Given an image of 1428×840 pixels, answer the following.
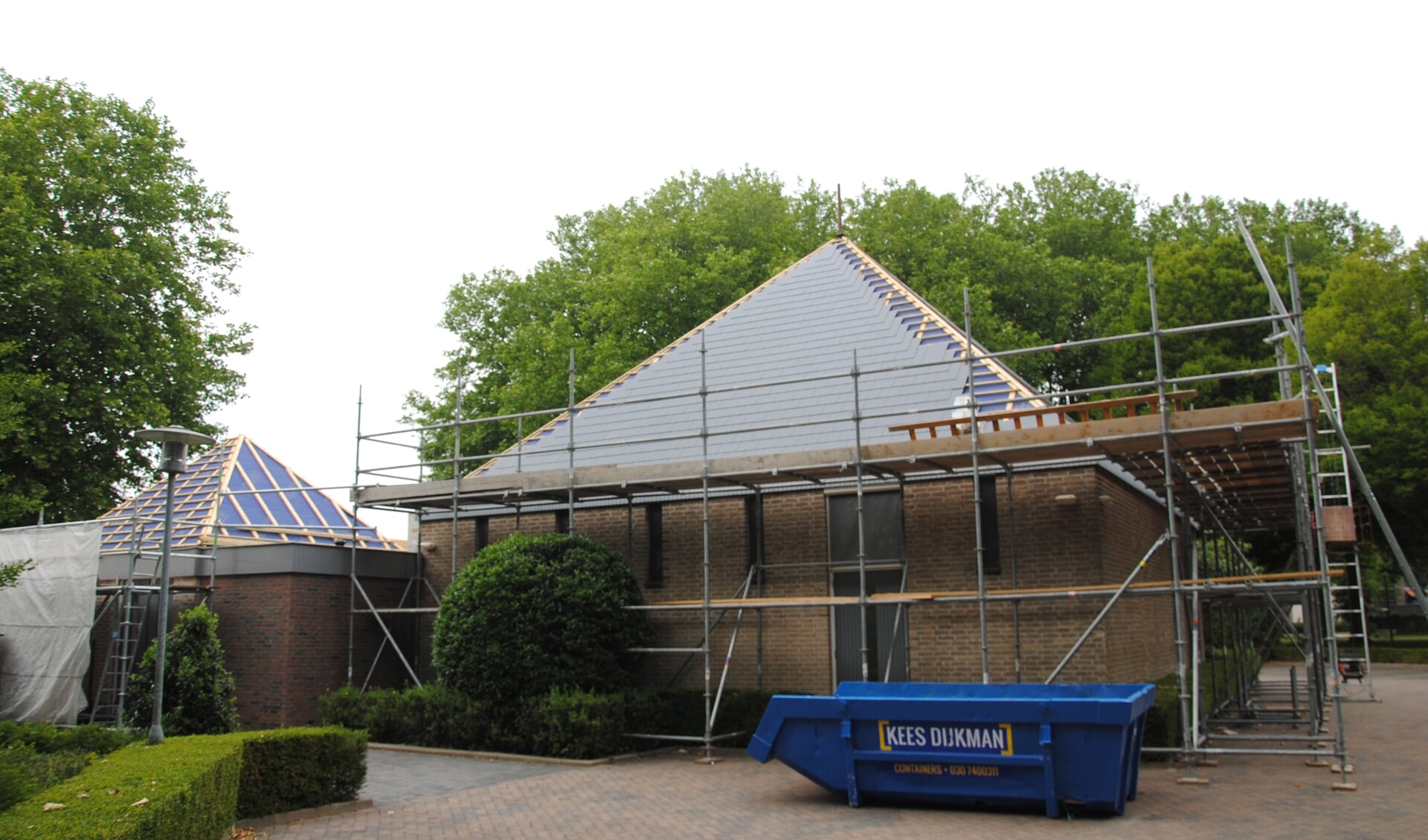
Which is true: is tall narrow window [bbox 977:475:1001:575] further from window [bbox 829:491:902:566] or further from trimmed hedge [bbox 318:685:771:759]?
trimmed hedge [bbox 318:685:771:759]

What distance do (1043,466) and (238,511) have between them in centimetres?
1463

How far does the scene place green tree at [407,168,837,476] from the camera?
32.7m

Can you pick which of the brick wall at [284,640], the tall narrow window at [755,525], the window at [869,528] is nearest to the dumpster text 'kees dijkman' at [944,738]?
the window at [869,528]

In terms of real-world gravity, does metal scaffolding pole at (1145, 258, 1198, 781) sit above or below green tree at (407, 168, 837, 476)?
below

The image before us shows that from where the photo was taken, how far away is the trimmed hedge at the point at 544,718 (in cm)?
1507

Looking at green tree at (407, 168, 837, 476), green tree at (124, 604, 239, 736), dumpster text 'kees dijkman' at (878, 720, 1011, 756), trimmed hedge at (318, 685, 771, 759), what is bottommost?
trimmed hedge at (318, 685, 771, 759)

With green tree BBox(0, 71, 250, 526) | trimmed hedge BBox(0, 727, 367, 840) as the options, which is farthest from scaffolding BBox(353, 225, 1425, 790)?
green tree BBox(0, 71, 250, 526)

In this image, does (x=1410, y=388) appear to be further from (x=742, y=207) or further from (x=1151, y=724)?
(x=1151, y=724)

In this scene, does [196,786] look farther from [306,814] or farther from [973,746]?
[973,746]

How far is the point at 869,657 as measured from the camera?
16.1 m

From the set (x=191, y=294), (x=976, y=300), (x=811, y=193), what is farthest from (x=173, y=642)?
(x=811, y=193)

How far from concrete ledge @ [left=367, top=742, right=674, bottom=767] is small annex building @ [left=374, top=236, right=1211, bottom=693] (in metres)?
1.71

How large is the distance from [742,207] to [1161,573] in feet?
68.3

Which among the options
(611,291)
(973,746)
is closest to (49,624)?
(973,746)
